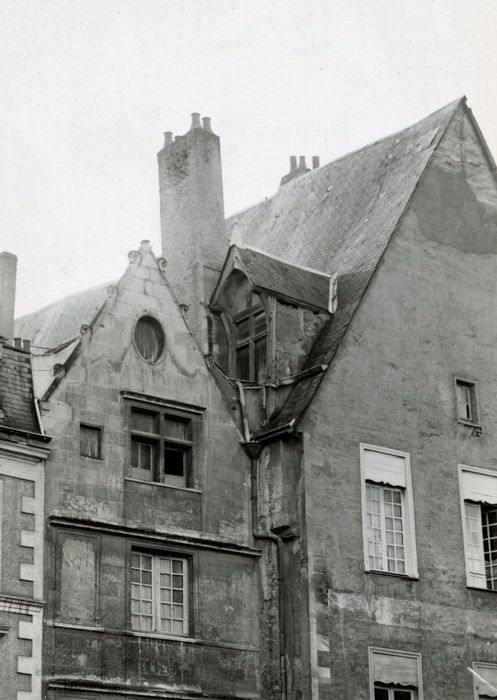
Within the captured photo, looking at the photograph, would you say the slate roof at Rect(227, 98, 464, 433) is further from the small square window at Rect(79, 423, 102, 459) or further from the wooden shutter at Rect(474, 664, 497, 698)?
the wooden shutter at Rect(474, 664, 497, 698)

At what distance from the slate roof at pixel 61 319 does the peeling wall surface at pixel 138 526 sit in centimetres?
487

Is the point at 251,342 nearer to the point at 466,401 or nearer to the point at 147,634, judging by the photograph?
the point at 466,401

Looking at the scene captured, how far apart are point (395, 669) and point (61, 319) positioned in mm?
12448

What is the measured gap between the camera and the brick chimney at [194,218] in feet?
111

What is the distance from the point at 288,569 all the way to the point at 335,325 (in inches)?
231

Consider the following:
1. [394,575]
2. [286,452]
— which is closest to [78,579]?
[286,452]

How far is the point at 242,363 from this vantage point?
32.9 m

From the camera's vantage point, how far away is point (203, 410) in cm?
2988

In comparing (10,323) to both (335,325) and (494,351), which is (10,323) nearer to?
(335,325)

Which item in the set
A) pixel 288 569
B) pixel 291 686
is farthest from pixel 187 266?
pixel 291 686

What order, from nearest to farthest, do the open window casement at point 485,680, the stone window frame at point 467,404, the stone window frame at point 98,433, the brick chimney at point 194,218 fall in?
the stone window frame at point 98,433
the open window casement at point 485,680
the stone window frame at point 467,404
the brick chimney at point 194,218

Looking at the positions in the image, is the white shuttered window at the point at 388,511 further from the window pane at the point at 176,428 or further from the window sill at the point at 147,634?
the window pane at the point at 176,428

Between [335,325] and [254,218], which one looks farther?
[254,218]

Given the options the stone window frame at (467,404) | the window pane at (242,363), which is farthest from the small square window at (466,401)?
the window pane at (242,363)
